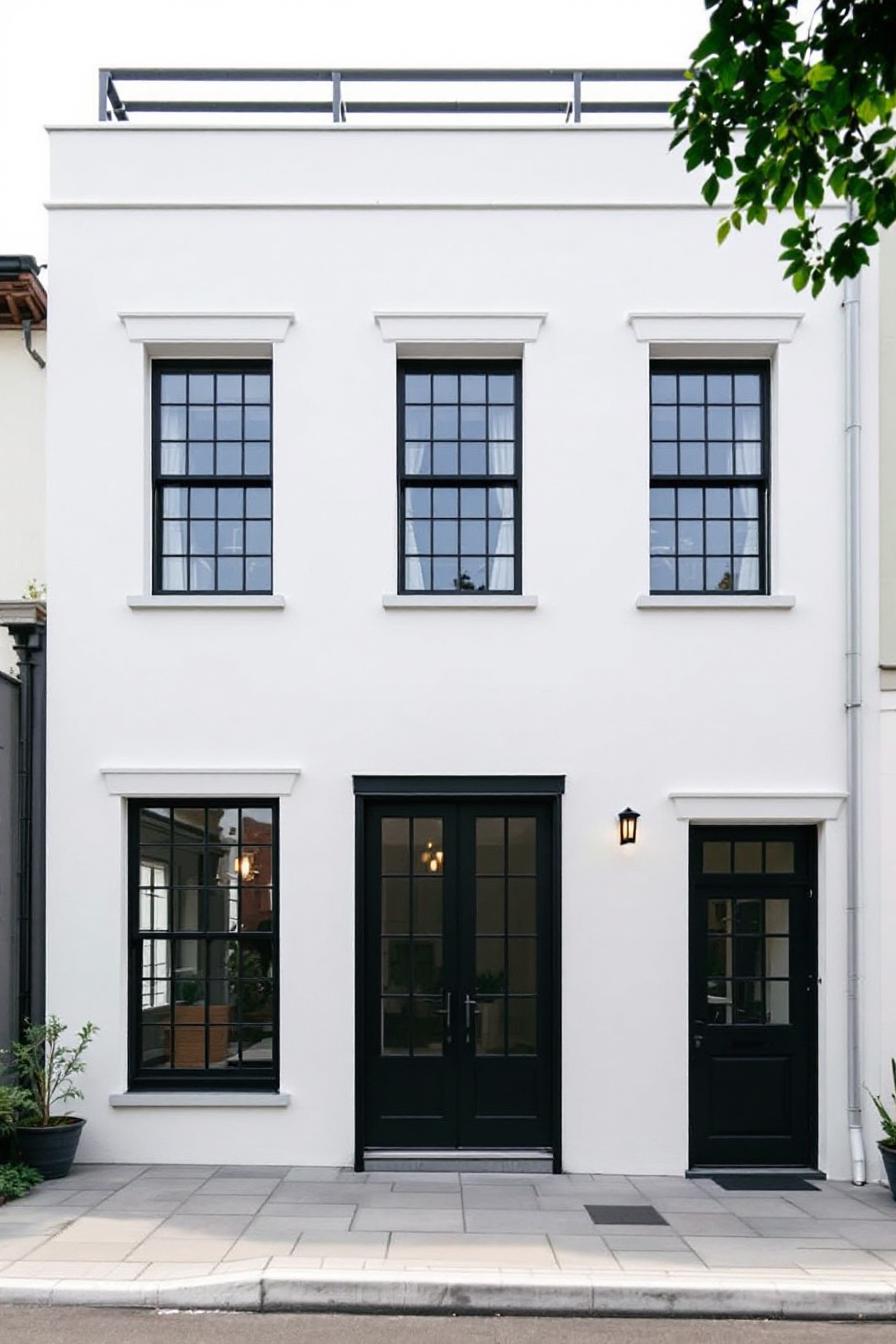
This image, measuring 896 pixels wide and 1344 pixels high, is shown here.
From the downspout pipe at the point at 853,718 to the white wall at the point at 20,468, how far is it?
7.31m

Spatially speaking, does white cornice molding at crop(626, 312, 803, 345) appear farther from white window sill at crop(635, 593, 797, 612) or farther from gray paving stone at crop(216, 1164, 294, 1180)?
gray paving stone at crop(216, 1164, 294, 1180)

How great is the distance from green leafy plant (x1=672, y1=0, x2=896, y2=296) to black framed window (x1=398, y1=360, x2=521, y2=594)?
12.3ft

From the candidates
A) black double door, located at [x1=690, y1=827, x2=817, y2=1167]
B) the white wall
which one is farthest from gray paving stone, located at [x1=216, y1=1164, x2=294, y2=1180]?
the white wall

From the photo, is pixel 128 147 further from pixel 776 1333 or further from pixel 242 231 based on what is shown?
pixel 776 1333

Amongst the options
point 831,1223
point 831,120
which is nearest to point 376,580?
point 831,120

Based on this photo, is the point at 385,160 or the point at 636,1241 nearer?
the point at 636,1241

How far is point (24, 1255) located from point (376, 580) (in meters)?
5.43

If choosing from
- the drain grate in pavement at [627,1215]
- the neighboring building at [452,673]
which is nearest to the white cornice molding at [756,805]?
the neighboring building at [452,673]

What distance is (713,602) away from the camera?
9.71 m

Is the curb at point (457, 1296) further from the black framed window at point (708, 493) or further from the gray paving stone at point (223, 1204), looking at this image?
the black framed window at point (708, 493)

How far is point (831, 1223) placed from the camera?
27.1ft

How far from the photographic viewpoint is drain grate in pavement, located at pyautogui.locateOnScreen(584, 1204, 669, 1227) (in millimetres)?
8156

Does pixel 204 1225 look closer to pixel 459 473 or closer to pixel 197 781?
pixel 197 781

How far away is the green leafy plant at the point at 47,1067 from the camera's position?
9.10m
